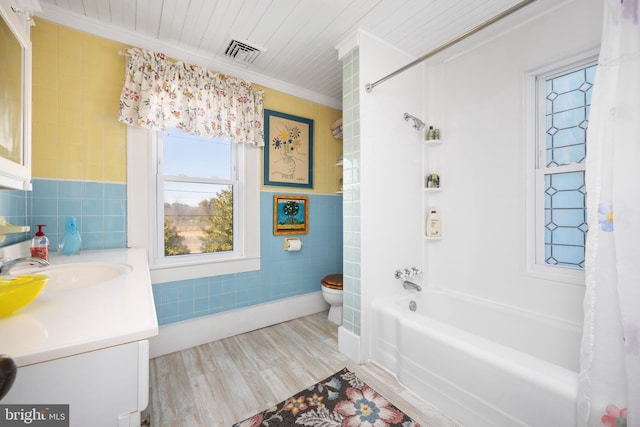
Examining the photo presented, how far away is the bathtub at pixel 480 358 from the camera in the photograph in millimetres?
1091

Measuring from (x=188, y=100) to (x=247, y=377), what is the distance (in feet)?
6.88

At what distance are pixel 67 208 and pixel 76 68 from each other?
945 mm

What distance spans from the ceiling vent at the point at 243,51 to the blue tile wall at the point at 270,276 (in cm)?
117

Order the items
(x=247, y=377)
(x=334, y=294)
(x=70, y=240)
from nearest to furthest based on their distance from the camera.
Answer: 1. (x=70, y=240)
2. (x=247, y=377)
3. (x=334, y=294)

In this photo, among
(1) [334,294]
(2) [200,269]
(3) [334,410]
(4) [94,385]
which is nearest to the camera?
(4) [94,385]

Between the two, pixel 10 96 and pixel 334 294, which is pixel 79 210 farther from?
pixel 334 294

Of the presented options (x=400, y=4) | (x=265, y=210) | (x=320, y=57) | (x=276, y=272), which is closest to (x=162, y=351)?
(x=276, y=272)

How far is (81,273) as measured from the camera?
1.24 m

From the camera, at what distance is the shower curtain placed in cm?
93

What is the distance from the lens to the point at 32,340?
1.77ft

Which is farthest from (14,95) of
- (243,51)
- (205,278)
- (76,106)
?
(205,278)

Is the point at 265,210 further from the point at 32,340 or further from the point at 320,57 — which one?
the point at 32,340

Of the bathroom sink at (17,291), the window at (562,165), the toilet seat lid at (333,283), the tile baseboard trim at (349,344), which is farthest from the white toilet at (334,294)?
the bathroom sink at (17,291)

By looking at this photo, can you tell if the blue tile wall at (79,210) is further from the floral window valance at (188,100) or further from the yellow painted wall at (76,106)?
the floral window valance at (188,100)
